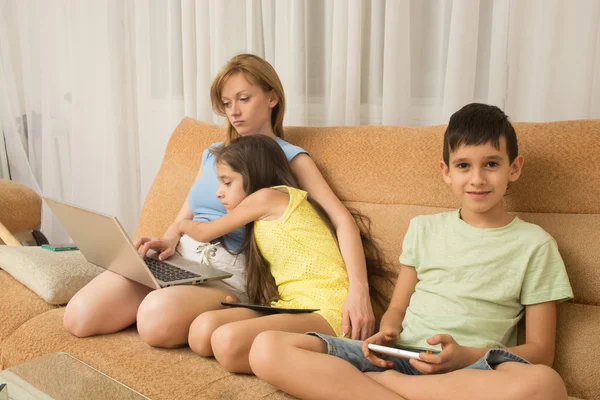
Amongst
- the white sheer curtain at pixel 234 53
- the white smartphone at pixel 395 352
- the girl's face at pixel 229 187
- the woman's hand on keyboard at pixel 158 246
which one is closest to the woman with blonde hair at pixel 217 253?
the woman's hand on keyboard at pixel 158 246

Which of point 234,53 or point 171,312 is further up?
point 234,53

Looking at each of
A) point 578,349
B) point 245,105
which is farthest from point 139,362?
point 578,349

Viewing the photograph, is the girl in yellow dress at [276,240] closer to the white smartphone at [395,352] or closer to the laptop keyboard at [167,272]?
the laptop keyboard at [167,272]

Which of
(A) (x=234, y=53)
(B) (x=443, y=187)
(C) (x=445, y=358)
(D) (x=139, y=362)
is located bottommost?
(D) (x=139, y=362)

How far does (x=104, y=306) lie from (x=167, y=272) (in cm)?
18

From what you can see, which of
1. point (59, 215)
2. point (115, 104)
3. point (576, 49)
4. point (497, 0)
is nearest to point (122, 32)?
point (115, 104)

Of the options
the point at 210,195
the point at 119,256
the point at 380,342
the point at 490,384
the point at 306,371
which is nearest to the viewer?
the point at 490,384

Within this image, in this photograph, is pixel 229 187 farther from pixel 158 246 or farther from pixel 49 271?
pixel 49 271

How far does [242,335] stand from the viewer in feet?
4.57

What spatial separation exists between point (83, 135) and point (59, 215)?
1.67m

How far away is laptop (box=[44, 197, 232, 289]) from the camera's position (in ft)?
4.98

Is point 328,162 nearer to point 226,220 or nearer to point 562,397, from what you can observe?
point 226,220

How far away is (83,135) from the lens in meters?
3.32

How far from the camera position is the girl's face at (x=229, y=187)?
1.79 metres
